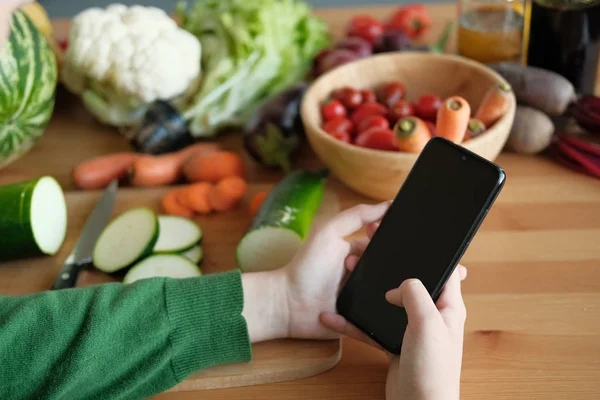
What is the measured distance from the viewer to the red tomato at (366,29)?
147 cm

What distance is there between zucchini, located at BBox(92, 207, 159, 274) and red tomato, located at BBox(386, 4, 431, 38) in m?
0.82

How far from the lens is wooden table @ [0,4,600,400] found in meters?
0.77

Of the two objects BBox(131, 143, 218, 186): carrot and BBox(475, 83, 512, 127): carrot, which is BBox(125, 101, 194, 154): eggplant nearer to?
BBox(131, 143, 218, 186): carrot

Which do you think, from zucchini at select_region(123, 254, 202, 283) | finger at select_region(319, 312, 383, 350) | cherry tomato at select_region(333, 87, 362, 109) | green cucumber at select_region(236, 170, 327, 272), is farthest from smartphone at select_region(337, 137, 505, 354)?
cherry tomato at select_region(333, 87, 362, 109)

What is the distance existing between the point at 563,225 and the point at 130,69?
2.82 feet

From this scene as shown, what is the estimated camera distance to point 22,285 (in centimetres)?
98

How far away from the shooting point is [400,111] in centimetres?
109

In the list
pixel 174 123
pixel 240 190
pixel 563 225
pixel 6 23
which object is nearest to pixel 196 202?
pixel 240 190

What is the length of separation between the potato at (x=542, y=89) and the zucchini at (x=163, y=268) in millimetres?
652

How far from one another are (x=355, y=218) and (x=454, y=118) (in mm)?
Answer: 240

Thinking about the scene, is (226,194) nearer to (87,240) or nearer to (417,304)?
(87,240)

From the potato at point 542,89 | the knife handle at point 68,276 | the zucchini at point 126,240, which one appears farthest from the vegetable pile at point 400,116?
the knife handle at point 68,276

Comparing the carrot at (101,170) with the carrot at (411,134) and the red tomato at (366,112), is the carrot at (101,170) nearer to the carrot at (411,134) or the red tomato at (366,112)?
the red tomato at (366,112)

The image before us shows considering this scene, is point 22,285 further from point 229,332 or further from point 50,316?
point 229,332
